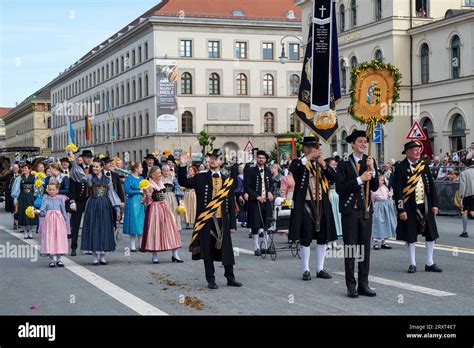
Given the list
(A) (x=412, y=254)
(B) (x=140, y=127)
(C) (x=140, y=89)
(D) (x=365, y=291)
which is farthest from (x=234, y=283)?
(C) (x=140, y=89)

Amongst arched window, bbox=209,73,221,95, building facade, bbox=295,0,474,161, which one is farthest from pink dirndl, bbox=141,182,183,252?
arched window, bbox=209,73,221,95

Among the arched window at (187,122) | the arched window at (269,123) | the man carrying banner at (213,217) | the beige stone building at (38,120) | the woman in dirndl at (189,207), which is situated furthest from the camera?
the beige stone building at (38,120)

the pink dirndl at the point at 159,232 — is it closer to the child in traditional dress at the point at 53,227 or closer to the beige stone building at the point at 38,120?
the child in traditional dress at the point at 53,227

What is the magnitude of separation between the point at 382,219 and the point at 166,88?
63719 millimetres

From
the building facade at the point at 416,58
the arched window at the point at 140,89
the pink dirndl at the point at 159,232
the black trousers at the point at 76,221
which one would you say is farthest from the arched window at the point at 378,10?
the pink dirndl at the point at 159,232

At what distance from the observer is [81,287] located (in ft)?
39.0

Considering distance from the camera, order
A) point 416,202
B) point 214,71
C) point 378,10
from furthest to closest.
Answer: point 214,71 → point 378,10 → point 416,202

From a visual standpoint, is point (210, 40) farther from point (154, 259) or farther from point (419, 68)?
point (154, 259)

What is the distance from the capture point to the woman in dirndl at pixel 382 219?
16797mm

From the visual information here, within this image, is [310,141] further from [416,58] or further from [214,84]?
[214,84]

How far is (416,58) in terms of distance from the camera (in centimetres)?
4994

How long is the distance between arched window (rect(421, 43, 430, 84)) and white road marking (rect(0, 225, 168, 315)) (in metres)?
36.6

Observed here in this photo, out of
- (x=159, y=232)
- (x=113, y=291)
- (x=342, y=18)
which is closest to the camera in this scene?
(x=113, y=291)

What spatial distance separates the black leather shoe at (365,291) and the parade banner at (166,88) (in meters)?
69.0
